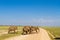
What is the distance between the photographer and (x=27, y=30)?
4828 cm

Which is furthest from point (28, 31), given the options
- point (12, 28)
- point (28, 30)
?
point (12, 28)

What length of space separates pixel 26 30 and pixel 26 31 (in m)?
0.35

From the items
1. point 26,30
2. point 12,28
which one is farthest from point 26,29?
point 12,28

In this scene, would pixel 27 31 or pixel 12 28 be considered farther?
Result: pixel 12 28

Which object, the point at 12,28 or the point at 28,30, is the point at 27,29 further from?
the point at 12,28

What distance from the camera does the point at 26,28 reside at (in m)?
48.7

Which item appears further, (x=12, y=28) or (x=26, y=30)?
(x=12, y=28)

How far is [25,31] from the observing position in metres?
47.9

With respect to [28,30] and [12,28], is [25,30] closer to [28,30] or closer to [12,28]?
[28,30]

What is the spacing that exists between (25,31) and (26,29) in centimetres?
65

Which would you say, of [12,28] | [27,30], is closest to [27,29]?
[27,30]

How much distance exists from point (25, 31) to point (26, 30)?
414 mm

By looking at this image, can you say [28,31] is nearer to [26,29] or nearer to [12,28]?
[26,29]

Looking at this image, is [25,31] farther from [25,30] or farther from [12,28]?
[12,28]
